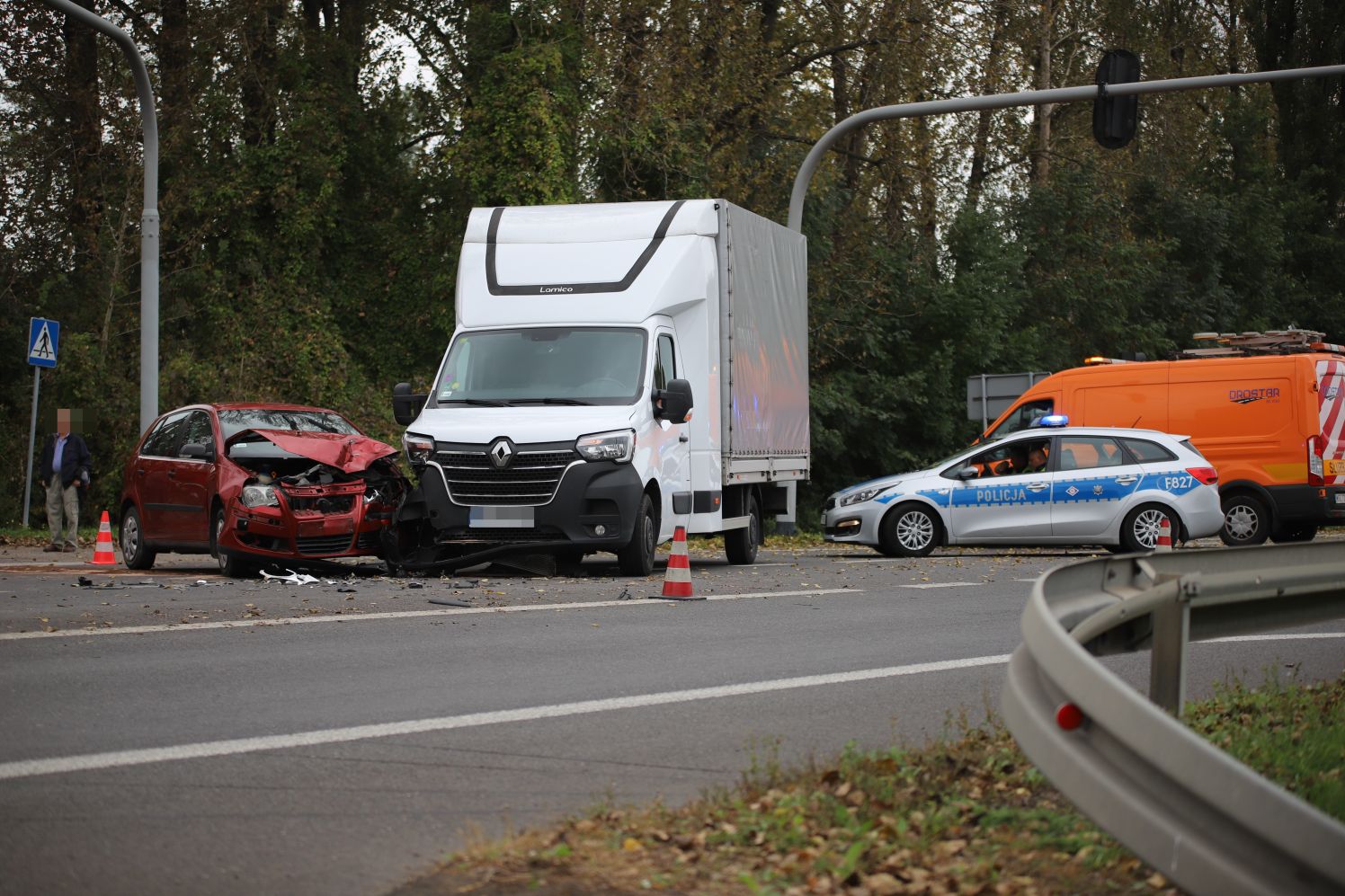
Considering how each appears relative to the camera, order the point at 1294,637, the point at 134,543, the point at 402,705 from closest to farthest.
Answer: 1. the point at 402,705
2. the point at 1294,637
3. the point at 134,543

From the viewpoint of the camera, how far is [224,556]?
49.4ft

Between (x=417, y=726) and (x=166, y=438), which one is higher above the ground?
(x=166, y=438)

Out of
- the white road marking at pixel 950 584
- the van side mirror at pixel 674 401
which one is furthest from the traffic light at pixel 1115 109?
the van side mirror at pixel 674 401

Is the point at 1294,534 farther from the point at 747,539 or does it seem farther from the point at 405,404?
the point at 405,404

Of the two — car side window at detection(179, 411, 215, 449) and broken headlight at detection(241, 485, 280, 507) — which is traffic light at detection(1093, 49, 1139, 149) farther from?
broken headlight at detection(241, 485, 280, 507)

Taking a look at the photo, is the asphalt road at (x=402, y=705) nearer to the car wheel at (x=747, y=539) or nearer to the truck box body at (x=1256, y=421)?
the car wheel at (x=747, y=539)

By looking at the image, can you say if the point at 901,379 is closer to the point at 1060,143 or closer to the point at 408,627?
the point at 1060,143

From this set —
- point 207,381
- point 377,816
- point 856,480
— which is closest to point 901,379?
point 856,480

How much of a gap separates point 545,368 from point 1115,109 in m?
9.44

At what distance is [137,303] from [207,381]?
2.69 m

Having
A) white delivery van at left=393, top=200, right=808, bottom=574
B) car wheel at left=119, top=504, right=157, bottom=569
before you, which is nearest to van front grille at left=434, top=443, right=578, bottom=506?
white delivery van at left=393, top=200, right=808, bottom=574

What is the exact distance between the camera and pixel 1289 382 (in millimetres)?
A: 21500

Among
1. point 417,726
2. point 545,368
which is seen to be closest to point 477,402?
point 545,368

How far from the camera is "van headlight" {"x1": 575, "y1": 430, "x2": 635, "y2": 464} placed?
572 inches
